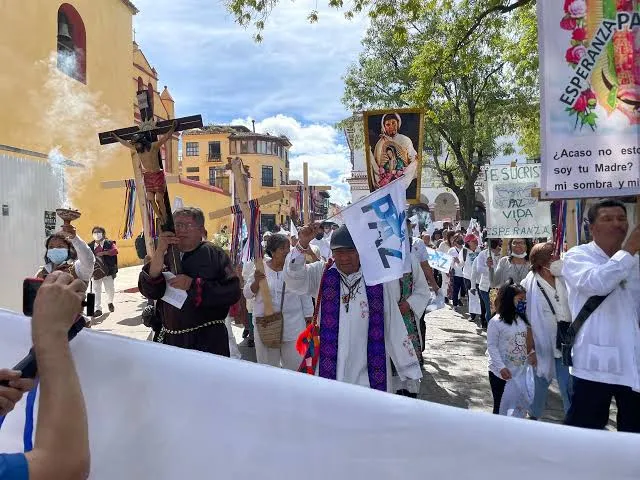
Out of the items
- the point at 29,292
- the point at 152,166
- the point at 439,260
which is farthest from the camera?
the point at 439,260

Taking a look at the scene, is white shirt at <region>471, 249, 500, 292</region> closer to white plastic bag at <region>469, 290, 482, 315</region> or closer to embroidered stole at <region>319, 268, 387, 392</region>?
white plastic bag at <region>469, 290, 482, 315</region>

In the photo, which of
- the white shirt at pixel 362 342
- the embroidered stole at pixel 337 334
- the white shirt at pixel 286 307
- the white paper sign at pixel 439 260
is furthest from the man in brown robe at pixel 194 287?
the white paper sign at pixel 439 260

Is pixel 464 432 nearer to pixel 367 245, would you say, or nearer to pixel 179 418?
pixel 179 418

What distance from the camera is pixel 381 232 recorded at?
3.34 meters

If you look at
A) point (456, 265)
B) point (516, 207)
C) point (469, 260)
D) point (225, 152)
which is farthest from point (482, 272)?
point (225, 152)

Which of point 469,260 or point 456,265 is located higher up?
point 469,260

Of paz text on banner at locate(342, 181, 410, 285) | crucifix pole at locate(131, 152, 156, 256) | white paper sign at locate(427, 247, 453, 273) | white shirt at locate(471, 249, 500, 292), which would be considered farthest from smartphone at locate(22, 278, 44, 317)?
white paper sign at locate(427, 247, 453, 273)

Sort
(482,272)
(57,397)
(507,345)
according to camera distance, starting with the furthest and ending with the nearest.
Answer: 1. (482,272)
2. (507,345)
3. (57,397)

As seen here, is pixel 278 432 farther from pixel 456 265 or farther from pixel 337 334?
pixel 456 265

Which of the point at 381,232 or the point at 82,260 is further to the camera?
the point at 82,260

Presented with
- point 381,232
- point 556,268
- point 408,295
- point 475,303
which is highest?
point 381,232

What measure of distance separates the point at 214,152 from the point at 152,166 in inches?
2281

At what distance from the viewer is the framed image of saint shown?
5.43 meters

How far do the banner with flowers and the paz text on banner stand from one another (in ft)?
2.79
